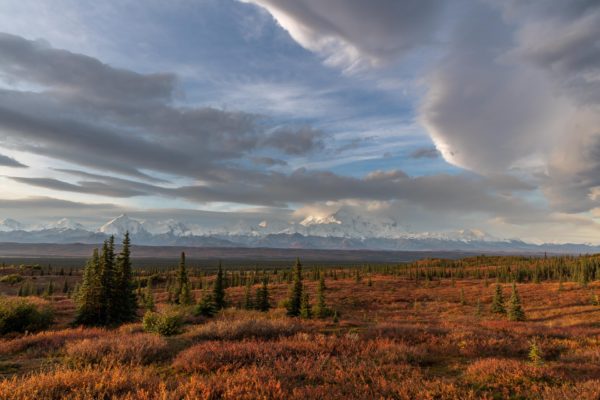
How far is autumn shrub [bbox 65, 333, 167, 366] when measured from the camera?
34.0 feet

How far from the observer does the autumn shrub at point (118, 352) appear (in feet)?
34.0

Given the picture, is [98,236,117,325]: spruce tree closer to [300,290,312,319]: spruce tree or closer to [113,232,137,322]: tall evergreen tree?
[113,232,137,322]: tall evergreen tree

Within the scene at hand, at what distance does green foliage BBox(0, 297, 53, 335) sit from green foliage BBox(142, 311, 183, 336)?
7.93 metres

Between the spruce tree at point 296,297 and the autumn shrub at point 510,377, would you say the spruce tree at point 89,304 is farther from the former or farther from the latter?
the autumn shrub at point 510,377

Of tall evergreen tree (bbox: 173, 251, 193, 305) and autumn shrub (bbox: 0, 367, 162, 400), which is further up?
autumn shrub (bbox: 0, 367, 162, 400)

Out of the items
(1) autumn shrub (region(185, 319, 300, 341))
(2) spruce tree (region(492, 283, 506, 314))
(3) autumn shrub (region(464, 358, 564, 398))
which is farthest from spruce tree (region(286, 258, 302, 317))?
(3) autumn shrub (region(464, 358, 564, 398))

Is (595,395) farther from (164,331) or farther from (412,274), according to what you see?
(412,274)

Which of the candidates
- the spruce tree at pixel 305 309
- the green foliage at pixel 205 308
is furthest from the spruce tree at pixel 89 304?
the spruce tree at pixel 305 309

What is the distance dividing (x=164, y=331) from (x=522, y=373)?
15.2 m

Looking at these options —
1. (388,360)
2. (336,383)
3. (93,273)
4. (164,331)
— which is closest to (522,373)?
(388,360)

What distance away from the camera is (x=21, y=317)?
2003 cm

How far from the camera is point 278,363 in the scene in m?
9.49

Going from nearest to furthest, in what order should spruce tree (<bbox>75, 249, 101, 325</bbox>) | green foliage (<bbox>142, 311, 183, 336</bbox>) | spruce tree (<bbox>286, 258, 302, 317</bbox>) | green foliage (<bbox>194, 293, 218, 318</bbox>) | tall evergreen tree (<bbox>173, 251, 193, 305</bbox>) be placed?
1. green foliage (<bbox>142, 311, 183, 336</bbox>)
2. spruce tree (<bbox>75, 249, 101, 325</bbox>)
3. green foliage (<bbox>194, 293, 218, 318</bbox>)
4. spruce tree (<bbox>286, 258, 302, 317</bbox>)
5. tall evergreen tree (<bbox>173, 251, 193, 305</bbox>)

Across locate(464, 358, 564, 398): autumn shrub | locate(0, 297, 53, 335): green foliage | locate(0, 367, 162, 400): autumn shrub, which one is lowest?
locate(0, 297, 53, 335): green foliage
